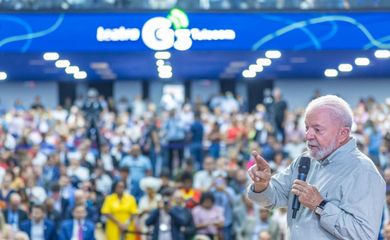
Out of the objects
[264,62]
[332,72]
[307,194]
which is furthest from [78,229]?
[307,194]

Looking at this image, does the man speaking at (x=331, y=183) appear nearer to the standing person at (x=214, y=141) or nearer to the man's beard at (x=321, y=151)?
the man's beard at (x=321, y=151)

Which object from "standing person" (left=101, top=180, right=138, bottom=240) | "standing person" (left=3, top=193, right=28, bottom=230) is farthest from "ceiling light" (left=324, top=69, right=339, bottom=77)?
"standing person" (left=3, top=193, right=28, bottom=230)

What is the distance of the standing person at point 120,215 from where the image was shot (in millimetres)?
17781

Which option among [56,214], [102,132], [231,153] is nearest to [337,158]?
[56,214]

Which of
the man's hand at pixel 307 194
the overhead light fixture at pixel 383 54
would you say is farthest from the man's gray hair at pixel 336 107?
the overhead light fixture at pixel 383 54

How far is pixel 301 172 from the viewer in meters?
6.22

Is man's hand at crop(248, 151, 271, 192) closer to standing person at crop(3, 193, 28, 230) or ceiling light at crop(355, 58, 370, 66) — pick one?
standing person at crop(3, 193, 28, 230)

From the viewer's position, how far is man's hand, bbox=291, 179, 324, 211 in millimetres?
5980

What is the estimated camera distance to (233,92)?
36.5m

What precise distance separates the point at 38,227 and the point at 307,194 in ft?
38.9

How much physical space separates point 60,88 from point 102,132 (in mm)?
8283

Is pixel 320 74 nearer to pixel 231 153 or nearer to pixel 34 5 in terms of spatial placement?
pixel 231 153

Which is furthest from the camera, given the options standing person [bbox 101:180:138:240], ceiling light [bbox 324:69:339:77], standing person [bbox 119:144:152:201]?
ceiling light [bbox 324:69:339:77]

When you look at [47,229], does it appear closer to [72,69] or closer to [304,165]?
[72,69]
